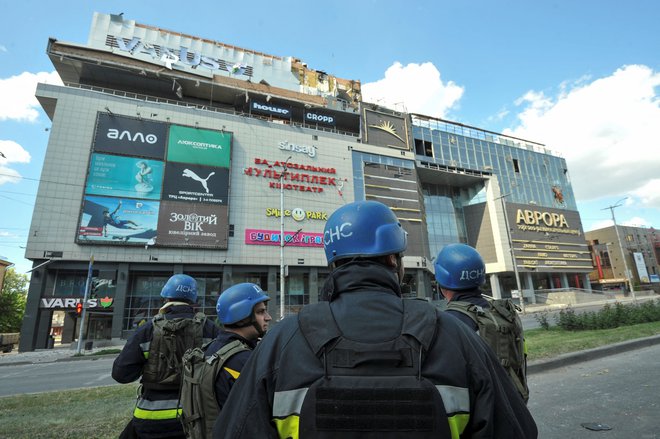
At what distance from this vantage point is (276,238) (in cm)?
3356

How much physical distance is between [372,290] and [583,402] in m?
5.92

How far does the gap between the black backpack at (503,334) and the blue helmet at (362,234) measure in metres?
→ 1.78

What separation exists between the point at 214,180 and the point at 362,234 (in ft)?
107

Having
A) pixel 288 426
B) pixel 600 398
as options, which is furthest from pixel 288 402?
pixel 600 398

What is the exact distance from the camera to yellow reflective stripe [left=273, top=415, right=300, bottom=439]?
1253 millimetres

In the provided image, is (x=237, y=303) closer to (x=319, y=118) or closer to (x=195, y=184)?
(x=195, y=184)

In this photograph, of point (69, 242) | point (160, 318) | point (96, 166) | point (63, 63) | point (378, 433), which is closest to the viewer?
point (378, 433)

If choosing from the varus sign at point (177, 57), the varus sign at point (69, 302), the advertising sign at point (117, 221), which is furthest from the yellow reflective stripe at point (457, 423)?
the varus sign at point (177, 57)

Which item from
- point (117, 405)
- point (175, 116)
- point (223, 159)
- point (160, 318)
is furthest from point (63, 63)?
point (160, 318)

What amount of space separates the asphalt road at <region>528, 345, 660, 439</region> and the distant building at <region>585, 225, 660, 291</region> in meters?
78.4

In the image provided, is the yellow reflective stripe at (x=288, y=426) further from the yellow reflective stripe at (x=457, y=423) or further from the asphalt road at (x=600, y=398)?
the asphalt road at (x=600, y=398)

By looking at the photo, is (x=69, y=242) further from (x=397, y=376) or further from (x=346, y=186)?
(x=397, y=376)

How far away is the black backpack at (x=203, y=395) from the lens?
2.41 m

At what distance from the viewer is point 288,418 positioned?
4.13 ft
